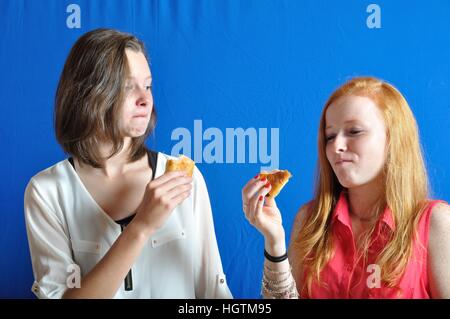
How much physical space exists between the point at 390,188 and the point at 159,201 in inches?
22.4

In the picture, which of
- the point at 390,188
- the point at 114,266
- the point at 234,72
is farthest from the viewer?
the point at 234,72

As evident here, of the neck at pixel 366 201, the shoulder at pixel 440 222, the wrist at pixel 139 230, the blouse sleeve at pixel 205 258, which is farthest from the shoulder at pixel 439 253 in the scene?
the wrist at pixel 139 230

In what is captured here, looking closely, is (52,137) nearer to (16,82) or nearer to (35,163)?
(35,163)

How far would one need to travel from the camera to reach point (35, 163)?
1869mm

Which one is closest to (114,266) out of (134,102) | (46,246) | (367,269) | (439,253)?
(46,246)

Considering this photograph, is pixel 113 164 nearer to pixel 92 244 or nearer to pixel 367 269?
pixel 92 244

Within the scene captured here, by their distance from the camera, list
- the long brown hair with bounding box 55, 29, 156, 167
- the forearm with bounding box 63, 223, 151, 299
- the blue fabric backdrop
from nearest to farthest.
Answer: the forearm with bounding box 63, 223, 151, 299
the long brown hair with bounding box 55, 29, 156, 167
the blue fabric backdrop

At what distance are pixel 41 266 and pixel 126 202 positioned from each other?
0.26m

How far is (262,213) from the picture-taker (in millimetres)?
1312

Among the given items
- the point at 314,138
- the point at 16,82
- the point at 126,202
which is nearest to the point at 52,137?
the point at 16,82

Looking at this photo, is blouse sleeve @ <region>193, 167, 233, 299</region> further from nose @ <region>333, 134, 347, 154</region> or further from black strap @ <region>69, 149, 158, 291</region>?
nose @ <region>333, 134, 347, 154</region>

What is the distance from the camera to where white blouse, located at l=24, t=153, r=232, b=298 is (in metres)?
1.30

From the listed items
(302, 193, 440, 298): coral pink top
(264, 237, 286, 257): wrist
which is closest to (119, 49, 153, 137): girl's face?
(264, 237, 286, 257): wrist

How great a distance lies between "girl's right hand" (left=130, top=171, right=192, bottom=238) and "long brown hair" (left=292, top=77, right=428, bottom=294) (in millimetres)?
375
